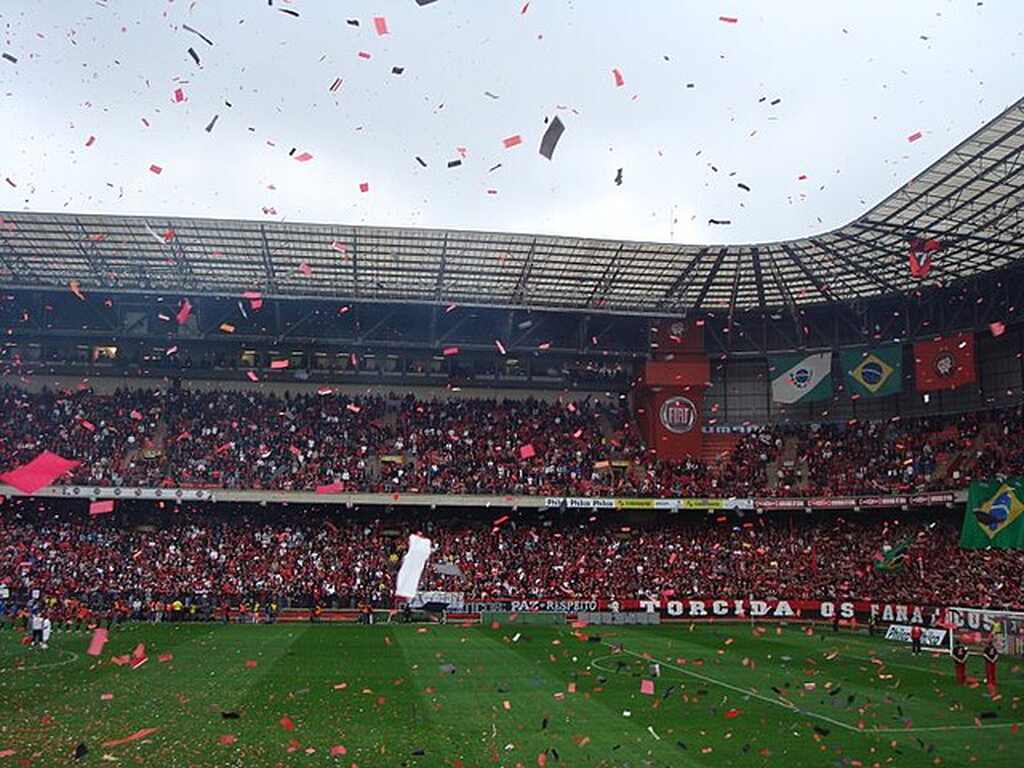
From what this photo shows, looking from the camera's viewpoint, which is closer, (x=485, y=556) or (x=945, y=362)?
(x=945, y=362)

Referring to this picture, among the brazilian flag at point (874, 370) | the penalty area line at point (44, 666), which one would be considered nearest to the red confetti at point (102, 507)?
the penalty area line at point (44, 666)

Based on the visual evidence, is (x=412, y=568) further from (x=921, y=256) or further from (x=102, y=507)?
(x=921, y=256)

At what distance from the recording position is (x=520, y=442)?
54.3 m

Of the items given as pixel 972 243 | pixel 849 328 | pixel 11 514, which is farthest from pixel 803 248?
pixel 11 514

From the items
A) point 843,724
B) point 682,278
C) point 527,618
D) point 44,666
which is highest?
point 682,278

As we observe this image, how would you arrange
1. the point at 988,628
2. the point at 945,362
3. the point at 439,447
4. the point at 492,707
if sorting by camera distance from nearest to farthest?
the point at 492,707 < the point at 988,628 < the point at 945,362 < the point at 439,447

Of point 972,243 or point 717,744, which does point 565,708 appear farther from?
point 972,243

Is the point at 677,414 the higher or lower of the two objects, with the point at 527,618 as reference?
higher

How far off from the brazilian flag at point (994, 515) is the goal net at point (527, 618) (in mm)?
18018

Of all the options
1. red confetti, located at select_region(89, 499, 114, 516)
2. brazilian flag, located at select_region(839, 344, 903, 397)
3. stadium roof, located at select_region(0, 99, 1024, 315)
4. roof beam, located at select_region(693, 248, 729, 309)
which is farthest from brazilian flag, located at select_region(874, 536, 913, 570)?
red confetti, located at select_region(89, 499, 114, 516)

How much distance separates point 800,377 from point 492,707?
36.5m

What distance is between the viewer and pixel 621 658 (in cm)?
2847

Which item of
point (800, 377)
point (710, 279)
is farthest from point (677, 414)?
point (710, 279)

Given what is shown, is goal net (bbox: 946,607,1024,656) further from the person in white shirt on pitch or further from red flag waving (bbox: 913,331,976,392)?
the person in white shirt on pitch
